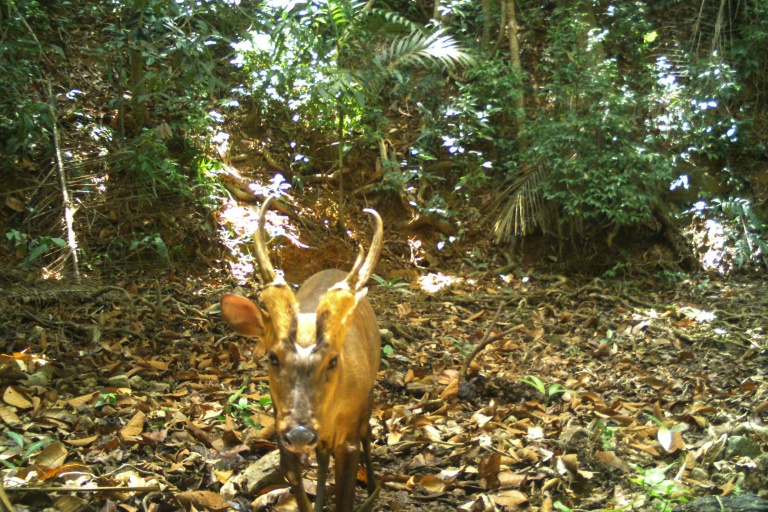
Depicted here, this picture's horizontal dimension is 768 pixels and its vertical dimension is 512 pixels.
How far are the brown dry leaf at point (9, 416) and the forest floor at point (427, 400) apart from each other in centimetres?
2

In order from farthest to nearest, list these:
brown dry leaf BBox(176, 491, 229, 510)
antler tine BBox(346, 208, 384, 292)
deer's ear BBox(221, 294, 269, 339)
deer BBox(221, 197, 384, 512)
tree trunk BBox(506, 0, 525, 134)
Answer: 1. tree trunk BBox(506, 0, 525, 134)
2. brown dry leaf BBox(176, 491, 229, 510)
3. antler tine BBox(346, 208, 384, 292)
4. deer's ear BBox(221, 294, 269, 339)
5. deer BBox(221, 197, 384, 512)

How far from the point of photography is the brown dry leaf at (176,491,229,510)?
3.55 metres

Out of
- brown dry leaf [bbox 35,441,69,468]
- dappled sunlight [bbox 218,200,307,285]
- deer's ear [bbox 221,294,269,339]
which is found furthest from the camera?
dappled sunlight [bbox 218,200,307,285]

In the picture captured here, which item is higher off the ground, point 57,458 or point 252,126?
point 252,126

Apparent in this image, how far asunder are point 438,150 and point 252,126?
2.68 m

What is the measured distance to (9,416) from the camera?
4.14m

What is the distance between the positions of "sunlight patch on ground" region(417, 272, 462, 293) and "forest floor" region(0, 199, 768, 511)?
0.32m

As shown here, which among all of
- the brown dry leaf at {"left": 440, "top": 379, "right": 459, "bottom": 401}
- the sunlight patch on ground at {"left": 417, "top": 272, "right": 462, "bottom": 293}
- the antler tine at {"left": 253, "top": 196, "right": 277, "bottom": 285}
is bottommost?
the brown dry leaf at {"left": 440, "top": 379, "right": 459, "bottom": 401}

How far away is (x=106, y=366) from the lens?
517cm

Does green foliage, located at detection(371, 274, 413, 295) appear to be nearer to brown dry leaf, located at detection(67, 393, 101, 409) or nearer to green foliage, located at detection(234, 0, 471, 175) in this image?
green foliage, located at detection(234, 0, 471, 175)

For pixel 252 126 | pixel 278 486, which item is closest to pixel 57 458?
pixel 278 486

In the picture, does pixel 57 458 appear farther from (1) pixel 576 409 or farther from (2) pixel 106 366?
(1) pixel 576 409

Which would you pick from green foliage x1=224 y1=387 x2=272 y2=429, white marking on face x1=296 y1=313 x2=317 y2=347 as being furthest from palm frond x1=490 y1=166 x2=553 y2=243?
white marking on face x1=296 y1=313 x2=317 y2=347

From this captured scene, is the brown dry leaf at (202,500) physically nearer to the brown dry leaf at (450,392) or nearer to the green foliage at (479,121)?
the brown dry leaf at (450,392)
